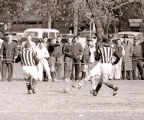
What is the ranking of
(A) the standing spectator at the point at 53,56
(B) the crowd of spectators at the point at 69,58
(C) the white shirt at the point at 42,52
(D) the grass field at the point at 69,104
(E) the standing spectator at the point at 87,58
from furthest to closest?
1. (E) the standing spectator at the point at 87,58
2. (A) the standing spectator at the point at 53,56
3. (B) the crowd of spectators at the point at 69,58
4. (C) the white shirt at the point at 42,52
5. (D) the grass field at the point at 69,104

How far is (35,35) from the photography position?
52.7 m

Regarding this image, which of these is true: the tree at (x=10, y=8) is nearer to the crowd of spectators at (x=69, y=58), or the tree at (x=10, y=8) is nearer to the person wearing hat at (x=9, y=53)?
the crowd of spectators at (x=69, y=58)

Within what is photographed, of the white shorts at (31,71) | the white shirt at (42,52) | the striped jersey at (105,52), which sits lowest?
the white shorts at (31,71)

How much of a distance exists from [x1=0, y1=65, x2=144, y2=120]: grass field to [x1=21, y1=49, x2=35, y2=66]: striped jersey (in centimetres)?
96

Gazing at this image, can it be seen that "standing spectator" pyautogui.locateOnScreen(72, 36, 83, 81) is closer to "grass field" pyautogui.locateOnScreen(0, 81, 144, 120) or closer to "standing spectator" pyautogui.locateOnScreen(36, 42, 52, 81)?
"standing spectator" pyautogui.locateOnScreen(36, 42, 52, 81)

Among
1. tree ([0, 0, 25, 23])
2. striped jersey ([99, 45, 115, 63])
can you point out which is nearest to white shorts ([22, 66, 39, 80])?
striped jersey ([99, 45, 115, 63])

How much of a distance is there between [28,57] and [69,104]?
369 centimetres

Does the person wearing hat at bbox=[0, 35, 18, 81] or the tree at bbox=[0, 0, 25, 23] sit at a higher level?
the tree at bbox=[0, 0, 25, 23]

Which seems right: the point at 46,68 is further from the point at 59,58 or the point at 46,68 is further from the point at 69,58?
the point at 69,58

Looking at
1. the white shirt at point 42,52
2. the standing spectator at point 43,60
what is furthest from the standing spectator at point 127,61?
the white shirt at point 42,52

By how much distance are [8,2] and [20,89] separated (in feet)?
116

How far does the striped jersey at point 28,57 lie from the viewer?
20553mm

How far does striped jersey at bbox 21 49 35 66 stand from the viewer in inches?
809

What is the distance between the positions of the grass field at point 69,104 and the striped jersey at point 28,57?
959 millimetres
